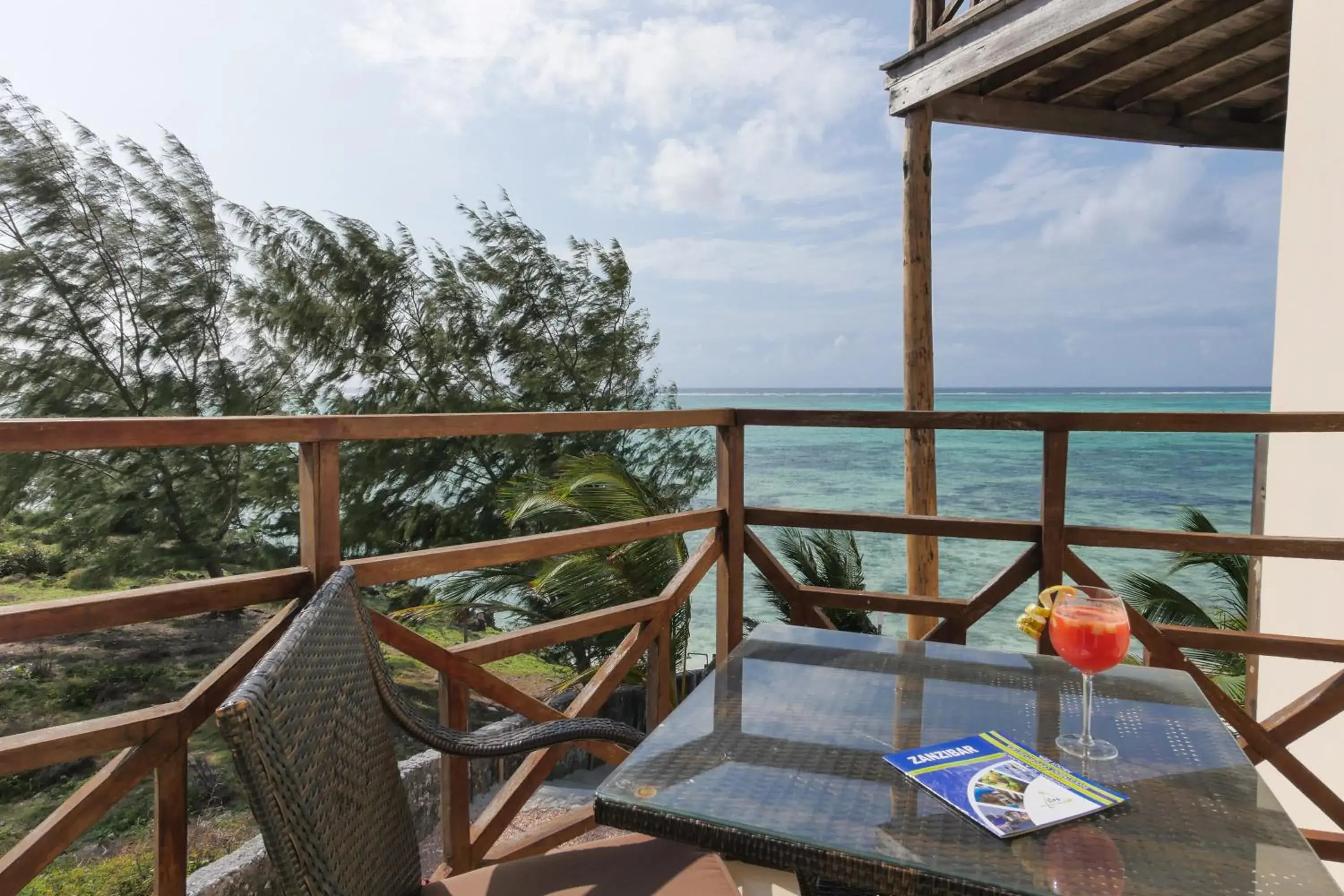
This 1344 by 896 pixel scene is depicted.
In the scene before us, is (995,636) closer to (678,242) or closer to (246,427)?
(246,427)

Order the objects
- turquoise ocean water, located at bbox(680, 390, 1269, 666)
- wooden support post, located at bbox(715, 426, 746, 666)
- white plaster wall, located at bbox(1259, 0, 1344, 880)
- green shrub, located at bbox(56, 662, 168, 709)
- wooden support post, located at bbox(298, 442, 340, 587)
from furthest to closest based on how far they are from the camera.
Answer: turquoise ocean water, located at bbox(680, 390, 1269, 666) → green shrub, located at bbox(56, 662, 168, 709) → white plaster wall, located at bbox(1259, 0, 1344, 880) → wooden support post, located at bbox(715, 426, 746, 666) → wooden support post, located at bbox(298, 442, 340, 587)

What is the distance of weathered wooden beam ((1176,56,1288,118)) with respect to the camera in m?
3.74

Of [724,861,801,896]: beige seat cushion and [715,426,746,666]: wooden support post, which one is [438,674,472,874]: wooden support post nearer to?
[724,861,801,896]: beige seat cushion

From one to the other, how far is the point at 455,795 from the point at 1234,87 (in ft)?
15.4

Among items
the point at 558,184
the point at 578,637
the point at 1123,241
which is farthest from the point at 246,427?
the point at 1123,241

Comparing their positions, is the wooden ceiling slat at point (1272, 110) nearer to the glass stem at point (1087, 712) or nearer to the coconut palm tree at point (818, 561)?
the coconut palm tree at point (818, 561)

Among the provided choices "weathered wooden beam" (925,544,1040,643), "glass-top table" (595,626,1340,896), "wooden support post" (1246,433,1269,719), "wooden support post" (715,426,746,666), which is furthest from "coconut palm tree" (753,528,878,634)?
"glass-top table" (595,626,1340,896)

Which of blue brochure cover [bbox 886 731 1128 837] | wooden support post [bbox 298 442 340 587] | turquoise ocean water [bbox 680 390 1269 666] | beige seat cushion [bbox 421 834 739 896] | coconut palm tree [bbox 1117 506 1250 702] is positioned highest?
wooden support post [bbox 298 442 340 587]

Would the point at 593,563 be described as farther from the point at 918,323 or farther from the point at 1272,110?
the point at 1272,110

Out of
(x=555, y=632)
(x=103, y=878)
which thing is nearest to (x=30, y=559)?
(x=103, y=878)

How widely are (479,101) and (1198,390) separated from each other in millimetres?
39986

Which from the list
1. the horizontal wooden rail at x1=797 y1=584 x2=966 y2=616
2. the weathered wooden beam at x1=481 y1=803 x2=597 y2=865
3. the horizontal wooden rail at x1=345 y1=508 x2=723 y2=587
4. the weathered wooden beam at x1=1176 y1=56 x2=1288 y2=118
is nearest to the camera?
the horizontal wooden rail at x1=345 y1=508 x2=723 y2=587

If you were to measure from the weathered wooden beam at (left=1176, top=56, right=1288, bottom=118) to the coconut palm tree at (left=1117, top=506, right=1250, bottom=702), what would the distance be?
6.90 ft

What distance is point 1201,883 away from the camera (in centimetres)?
78
